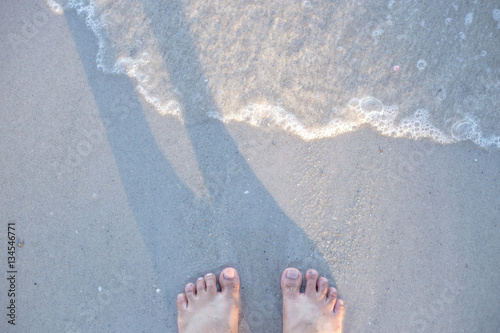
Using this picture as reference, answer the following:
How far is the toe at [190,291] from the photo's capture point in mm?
1796

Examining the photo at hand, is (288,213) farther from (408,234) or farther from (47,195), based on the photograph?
(47,195)

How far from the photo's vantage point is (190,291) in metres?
1.80

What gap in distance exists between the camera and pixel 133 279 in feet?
5.95

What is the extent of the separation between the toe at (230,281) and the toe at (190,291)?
178 millimetres

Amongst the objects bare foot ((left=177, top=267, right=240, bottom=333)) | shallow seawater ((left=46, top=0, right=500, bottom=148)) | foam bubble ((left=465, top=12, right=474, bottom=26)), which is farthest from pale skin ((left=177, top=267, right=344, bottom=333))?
foam bubble ((left=465, top=12, right=474, bottom=26))

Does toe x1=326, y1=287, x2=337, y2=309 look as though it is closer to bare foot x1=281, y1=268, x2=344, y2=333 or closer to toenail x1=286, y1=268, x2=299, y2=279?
bare foot x1=281, y1=268, x2=344, y2=333

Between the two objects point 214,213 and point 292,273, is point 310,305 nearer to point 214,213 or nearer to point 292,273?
point 292,273

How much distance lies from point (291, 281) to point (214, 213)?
612mm

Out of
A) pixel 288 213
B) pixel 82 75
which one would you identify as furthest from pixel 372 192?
pixel 82 75

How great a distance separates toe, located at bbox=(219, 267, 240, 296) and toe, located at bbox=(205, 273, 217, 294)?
42 mm

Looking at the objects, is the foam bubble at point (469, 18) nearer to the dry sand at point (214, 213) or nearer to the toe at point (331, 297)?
the dry sand at point (214, 213)

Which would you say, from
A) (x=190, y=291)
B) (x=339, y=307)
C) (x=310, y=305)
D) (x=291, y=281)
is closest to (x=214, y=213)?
(x=190, y=291)

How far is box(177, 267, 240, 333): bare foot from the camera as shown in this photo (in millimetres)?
1790

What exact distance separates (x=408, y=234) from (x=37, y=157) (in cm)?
236
